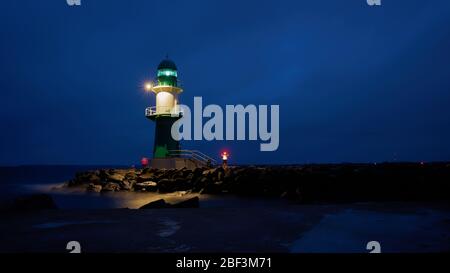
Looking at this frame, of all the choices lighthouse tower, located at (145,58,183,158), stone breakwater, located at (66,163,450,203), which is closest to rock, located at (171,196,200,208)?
stone breakwater, located at (66,163,450,203)

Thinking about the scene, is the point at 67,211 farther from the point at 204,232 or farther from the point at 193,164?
the point at 193,164

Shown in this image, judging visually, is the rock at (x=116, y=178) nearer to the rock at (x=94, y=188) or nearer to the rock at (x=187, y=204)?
the rock at (x=94, y=188)

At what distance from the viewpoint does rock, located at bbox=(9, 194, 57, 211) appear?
8.21m

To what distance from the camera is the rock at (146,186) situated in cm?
1699

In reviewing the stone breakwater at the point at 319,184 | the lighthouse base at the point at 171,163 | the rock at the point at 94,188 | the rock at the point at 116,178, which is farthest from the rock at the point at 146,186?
the lighthouse base at the point at 171,163

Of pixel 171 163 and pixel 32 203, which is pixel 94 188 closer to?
pixel 171 163

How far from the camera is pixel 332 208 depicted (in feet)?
26.5

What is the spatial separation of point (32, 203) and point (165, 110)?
16856mm

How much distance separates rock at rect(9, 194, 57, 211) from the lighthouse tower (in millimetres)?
15858

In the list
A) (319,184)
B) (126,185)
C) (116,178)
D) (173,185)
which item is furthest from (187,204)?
(116,178)

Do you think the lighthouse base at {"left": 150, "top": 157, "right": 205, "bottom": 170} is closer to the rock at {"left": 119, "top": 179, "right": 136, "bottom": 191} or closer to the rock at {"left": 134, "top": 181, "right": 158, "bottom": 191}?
the rock at {"left": 119, "top": 179, "right": 136, "bottom": 191}

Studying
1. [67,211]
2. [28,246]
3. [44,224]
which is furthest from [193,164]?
[28,246]

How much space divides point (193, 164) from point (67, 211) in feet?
57.9

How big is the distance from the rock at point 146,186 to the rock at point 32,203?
813cm
